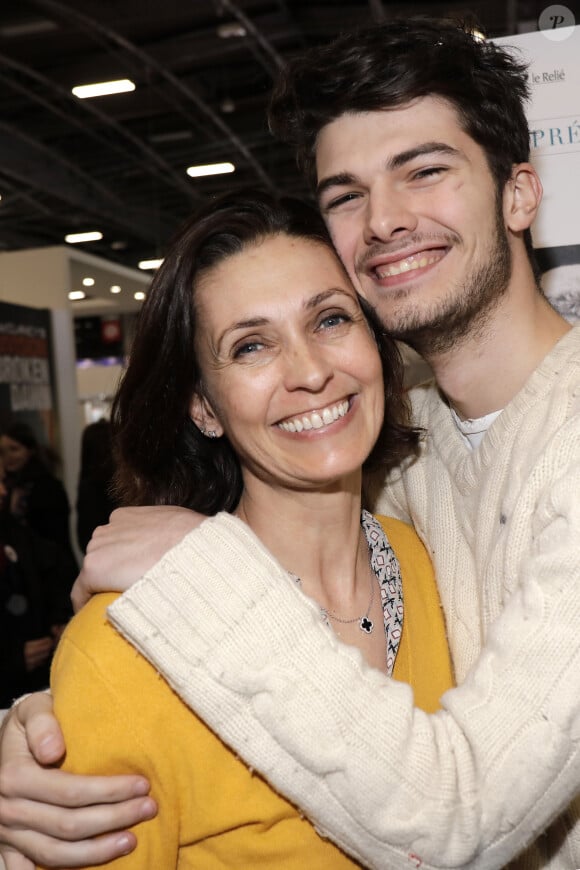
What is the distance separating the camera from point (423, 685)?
5.71ft

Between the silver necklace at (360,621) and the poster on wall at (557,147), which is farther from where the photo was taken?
the poster on wall at (557,147)

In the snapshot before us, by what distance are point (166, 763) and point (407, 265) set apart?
1107 mm

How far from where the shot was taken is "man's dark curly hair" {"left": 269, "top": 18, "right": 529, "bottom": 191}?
75.4 inches

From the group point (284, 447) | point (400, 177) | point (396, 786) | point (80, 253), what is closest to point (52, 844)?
point (396, 786)

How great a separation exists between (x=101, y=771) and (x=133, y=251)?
6705 mm

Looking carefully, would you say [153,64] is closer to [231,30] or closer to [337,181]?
[231,30]

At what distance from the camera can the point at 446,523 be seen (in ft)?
6.22

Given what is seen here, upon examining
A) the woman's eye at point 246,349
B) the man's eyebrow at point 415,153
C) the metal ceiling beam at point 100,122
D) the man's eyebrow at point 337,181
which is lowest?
the woman's eye at point 246,349

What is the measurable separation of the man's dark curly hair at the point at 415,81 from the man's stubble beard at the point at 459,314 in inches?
9.8

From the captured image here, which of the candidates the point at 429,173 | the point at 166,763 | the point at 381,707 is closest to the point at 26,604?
the point at 166,763

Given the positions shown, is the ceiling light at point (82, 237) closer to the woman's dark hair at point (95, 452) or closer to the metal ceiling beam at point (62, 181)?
the metal ceiling beam at point (62, 181)

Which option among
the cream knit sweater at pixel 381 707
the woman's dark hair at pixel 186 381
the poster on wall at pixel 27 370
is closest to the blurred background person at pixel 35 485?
the poster on wall at pixel 27 370

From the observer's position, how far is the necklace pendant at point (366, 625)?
1811 millimetres

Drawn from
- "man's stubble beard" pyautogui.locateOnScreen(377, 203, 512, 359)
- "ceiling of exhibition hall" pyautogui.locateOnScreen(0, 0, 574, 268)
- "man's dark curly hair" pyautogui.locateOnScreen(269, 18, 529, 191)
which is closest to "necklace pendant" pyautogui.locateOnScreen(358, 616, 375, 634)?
"man's stubble beard" pyautogui.locateOnScreen(377, 203, 512, 359)
